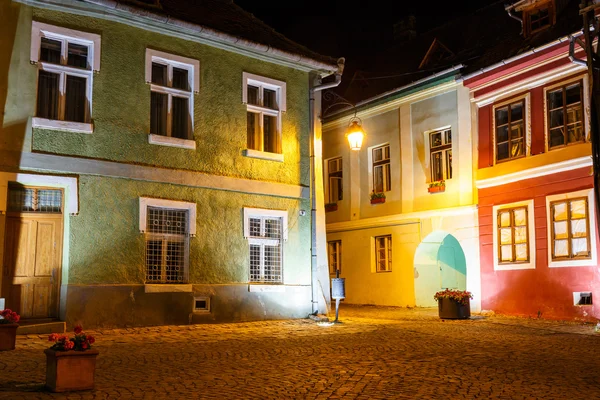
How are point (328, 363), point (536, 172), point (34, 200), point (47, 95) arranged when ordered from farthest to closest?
point (536, 172)
point (47, 95)
point (34, 200)
point (328, 363)

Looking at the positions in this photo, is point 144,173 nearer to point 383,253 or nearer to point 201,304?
point 201,304

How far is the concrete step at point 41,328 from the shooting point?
12.2 metres

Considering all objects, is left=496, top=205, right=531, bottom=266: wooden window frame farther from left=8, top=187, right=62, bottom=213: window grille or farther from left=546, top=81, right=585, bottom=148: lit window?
left=8, top=187, right=62, bottom=213: window grille

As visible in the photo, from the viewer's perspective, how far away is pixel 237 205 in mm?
15867

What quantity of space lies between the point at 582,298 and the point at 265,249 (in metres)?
8.15

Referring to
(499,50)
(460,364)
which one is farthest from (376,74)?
(460,364)

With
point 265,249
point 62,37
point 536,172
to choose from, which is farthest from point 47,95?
point 536,172

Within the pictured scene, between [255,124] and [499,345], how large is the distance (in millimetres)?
8111

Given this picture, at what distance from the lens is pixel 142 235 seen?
14.2 metres

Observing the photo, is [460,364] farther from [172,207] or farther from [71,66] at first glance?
[71,66]

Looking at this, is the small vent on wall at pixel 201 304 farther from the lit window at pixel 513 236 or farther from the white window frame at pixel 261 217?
the lit window at pixel 513 236

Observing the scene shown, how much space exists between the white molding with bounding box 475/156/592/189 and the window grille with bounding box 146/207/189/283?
9.43 meters

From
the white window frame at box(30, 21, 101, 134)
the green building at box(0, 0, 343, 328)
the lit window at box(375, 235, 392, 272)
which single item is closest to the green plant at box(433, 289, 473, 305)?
the green building at box(0, 0, 343, 328)

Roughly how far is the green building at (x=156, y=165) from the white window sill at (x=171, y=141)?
25mm
